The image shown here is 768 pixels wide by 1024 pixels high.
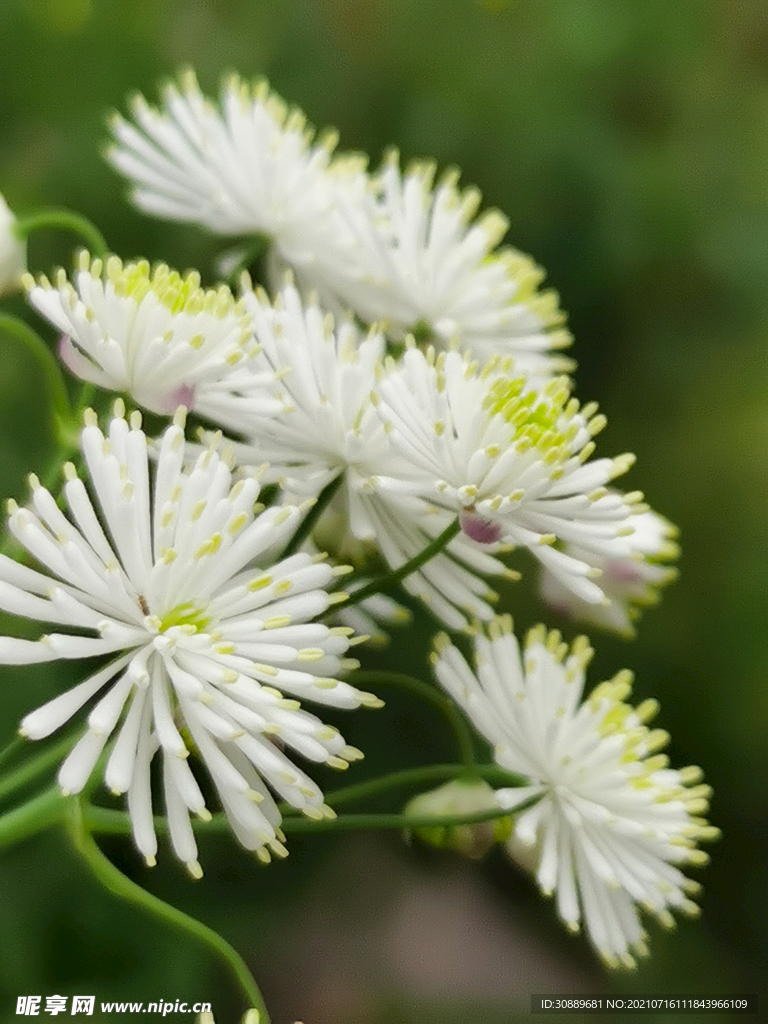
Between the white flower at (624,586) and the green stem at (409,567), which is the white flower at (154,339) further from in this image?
the white flower at (624,586)

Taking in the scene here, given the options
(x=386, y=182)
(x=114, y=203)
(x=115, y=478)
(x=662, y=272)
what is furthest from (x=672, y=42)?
(x=115, y=478)

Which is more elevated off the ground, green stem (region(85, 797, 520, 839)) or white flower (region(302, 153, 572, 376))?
white flower (region(302, 153, 572, 376))

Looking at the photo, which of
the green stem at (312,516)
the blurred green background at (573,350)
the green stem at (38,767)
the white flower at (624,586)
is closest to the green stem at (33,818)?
the green stem at (38,767)

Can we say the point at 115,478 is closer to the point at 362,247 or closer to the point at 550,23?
the point at 362,247

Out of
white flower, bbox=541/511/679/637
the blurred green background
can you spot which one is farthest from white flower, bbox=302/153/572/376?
the blurred green background

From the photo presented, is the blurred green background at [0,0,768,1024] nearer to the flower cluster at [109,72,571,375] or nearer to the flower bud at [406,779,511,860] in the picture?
the flower cluster at [109,72,571,375]

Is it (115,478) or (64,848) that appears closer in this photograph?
(115,478)
